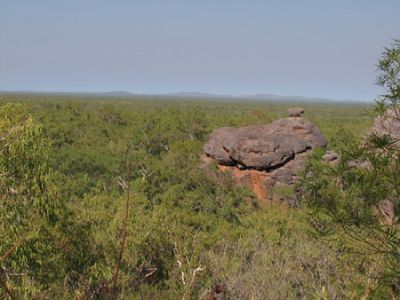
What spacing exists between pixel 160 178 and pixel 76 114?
3189cm

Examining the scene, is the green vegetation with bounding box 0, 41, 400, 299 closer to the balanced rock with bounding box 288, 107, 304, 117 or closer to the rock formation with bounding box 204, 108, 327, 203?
the rock formation with bounding box 204, 108, 327, 203

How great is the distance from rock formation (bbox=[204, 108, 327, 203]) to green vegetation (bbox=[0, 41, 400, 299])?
172 cm

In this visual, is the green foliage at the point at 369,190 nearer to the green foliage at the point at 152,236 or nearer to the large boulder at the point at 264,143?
the green foliage at the point at 152,236

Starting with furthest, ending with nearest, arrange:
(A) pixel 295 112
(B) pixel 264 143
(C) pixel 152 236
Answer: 1. (A) pixel 295 112
2. (B) pixel 264 143
3. (C) pixel 152 236

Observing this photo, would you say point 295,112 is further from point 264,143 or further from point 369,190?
point 369,190

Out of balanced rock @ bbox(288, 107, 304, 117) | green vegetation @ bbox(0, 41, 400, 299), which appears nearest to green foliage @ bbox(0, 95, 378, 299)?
green vegetation @ bbox(0, 41, 400, 299)

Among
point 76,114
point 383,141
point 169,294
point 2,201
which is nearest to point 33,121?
point 2,201

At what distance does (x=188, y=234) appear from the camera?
19.3m

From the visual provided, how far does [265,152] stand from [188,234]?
67.9 ft

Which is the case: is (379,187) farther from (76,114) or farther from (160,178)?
(76,114)

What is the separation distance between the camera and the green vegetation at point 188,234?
7035 mm

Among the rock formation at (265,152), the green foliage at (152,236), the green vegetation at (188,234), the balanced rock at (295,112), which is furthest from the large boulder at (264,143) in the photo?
the green vegetation at (188,234)

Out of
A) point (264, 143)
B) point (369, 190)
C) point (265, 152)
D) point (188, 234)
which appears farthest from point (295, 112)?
point (369, 190)

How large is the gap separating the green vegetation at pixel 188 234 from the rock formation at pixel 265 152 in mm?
1724
